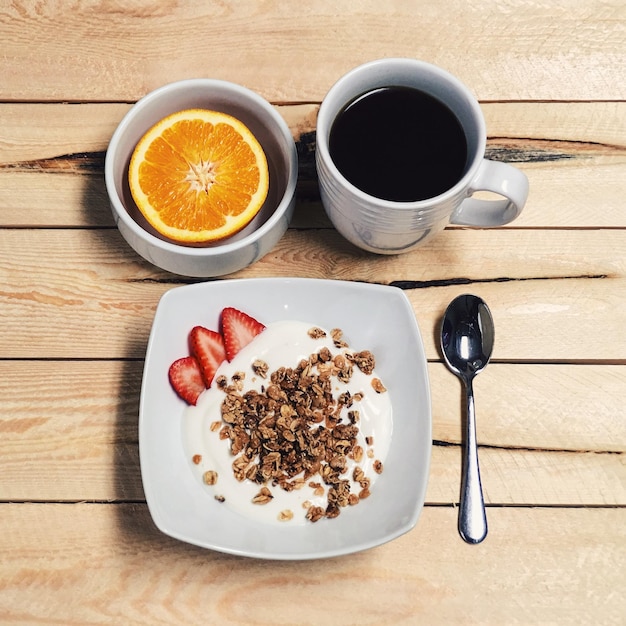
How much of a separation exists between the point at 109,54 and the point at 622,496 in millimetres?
966

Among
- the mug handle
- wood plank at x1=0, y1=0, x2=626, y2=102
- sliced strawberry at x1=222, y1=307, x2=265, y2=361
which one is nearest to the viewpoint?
the mug handle

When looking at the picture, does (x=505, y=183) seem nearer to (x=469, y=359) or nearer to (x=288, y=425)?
(x=469, y=359)

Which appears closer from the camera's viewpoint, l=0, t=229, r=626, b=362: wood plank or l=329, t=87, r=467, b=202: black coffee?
l=329, t=87, r=467, b=202: black coffee

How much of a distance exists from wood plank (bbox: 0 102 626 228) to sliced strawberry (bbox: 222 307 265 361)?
17 cm

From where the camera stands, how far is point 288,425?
0.90m

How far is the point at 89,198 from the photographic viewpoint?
1.01 m

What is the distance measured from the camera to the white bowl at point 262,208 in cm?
90

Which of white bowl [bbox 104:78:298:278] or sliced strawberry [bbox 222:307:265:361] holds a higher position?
white bowl [bbox 104:78:298:278]

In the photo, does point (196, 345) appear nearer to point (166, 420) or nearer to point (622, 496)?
point (166, 420)

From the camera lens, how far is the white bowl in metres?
0.90

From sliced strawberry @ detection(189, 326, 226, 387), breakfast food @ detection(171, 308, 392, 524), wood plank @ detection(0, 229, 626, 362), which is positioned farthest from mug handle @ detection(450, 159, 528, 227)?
sliced strawberry @ detection(189, 326, 226, 387)

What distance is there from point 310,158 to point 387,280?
21 centimetres

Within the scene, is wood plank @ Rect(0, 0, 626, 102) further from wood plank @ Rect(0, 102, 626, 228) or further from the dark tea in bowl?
the dark tea in bowl

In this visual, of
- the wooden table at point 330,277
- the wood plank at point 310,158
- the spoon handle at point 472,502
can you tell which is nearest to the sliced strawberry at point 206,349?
the wooden table at point 330,277
